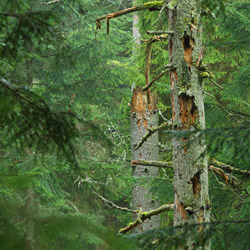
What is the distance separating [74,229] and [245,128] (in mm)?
1312

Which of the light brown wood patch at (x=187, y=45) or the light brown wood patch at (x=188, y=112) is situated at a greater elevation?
the light brown wood patch at (x=187, y=45)

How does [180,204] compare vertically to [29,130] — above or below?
below

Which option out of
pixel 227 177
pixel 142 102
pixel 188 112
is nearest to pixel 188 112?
pixel 188 112

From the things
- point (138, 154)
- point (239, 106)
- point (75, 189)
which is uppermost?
point (239, 106)

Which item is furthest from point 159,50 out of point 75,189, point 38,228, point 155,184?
point 38,228

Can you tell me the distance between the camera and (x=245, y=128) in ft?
8.61

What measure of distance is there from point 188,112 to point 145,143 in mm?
3524

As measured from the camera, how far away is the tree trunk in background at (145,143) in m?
7.78

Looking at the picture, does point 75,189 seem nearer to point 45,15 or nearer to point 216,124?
point 216,124

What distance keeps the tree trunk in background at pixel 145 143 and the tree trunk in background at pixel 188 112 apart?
3.26 metres

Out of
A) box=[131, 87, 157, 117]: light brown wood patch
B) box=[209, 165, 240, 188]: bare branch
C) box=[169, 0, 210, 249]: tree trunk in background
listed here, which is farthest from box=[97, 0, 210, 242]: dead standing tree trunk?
box=[131, 87, 157, 117]: light brown wood patch

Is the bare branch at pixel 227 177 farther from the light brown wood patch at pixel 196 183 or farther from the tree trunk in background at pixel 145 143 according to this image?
the tree trunk in background at pixel 145 143

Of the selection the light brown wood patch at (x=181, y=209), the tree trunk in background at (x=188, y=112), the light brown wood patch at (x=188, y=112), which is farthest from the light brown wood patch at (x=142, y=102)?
the light brown wood patch at (x=181, y=209)

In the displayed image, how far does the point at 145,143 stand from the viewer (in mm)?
7859
